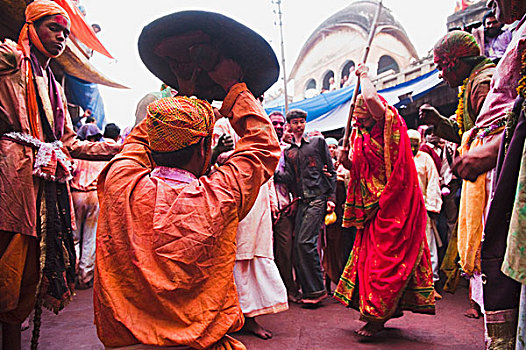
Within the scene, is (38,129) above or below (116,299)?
above

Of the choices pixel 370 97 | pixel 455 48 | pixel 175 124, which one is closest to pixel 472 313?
pixel 370 97

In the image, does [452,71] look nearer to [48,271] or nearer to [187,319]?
[187,319]

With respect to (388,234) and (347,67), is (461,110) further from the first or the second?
(347,67)

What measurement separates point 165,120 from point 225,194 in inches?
14.4

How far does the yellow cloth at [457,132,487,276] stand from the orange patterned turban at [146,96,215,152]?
2002 mm

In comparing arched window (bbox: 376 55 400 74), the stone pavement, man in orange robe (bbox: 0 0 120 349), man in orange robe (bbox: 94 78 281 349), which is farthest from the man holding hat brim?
arched window (bbox: 376 55 400 74)

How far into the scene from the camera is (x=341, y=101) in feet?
42.5

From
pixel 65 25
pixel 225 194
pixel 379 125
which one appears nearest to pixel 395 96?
pixel 379 125

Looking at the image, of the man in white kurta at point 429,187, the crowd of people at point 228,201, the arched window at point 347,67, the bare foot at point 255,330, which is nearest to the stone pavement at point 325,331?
the bare foot at point 255,330

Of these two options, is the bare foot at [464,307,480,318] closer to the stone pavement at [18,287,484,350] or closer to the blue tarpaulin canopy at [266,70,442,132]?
the stone pavement at [18,287,484,350]

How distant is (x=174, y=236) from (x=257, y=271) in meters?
2.13

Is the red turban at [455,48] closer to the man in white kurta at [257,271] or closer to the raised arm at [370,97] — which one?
the raised arm at [370,97]

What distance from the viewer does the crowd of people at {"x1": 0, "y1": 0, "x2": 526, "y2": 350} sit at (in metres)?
Answer: 1.57

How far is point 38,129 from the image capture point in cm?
285
